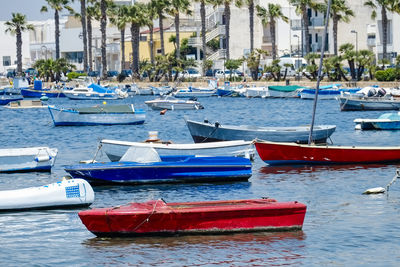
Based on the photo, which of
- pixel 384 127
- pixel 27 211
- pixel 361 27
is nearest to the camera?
pixel 27 211

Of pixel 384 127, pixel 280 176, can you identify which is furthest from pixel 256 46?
pixel 280 176

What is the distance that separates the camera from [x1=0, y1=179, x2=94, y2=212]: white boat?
28.4 metres

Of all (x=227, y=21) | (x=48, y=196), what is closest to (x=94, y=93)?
(x=227, y=21)

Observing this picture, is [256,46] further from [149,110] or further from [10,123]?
[10,123]

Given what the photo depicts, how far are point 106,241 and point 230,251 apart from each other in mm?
3442

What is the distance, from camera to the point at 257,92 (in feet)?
368

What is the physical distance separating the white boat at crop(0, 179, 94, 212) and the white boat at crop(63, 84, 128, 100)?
82.5m

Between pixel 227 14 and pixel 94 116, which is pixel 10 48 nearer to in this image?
pixel 227 14

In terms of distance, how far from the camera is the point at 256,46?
137250 mm

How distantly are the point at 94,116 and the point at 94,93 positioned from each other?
42.4m

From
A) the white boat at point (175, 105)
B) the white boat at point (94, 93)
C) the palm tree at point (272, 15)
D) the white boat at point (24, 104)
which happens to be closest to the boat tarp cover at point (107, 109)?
the white boat at point (175, 105)

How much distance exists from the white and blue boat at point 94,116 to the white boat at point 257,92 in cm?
Answer: 4267

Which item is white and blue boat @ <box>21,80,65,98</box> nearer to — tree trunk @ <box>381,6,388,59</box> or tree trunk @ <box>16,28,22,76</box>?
tree trunk @ <box>16,28,22,76</box>

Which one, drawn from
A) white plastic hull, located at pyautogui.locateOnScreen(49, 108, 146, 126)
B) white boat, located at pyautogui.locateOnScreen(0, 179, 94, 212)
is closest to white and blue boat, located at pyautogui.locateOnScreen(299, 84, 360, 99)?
white plastic hull, located at pyautogui.locateOnScreen(49, 108, 146, 126)
